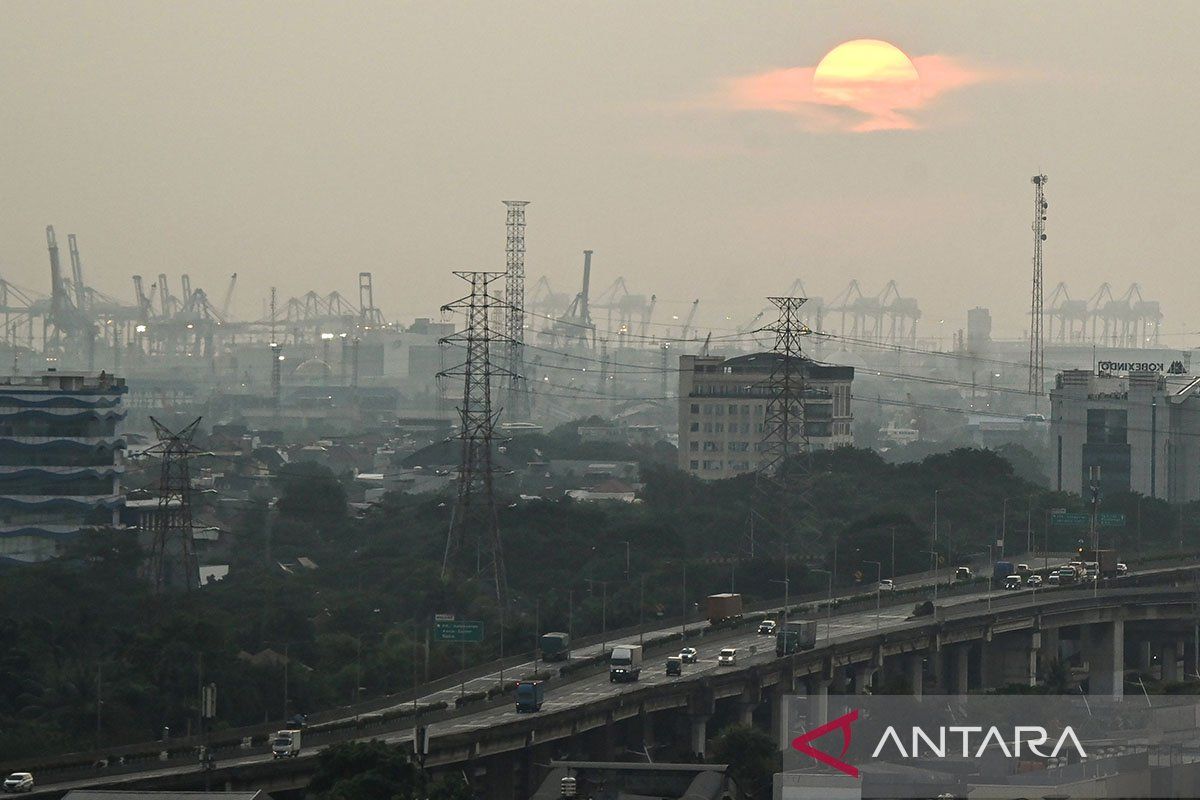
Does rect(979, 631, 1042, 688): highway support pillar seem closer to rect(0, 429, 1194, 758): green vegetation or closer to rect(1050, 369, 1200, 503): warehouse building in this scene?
rect(0, 429, 1194, 758): green vegetation

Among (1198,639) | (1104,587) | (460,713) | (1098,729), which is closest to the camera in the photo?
(1098,729)

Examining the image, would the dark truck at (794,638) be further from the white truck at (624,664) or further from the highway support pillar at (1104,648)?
the highway support pillar at (1104,648)

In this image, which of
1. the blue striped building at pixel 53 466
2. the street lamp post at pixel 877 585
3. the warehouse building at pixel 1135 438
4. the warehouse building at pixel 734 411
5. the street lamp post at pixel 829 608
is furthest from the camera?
the warehouse building at pixel 734 411

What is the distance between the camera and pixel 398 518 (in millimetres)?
74625

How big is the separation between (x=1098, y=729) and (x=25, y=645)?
2327 cm

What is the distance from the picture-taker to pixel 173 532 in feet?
215

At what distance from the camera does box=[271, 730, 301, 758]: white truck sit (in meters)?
30.5

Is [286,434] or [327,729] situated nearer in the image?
[327,729]

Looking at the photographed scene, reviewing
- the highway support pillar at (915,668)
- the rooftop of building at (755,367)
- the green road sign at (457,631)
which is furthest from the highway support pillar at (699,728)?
the rooftop of building at (755,367)

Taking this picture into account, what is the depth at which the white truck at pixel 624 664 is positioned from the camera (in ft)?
131

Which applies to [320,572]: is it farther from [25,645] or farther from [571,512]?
[25,645]

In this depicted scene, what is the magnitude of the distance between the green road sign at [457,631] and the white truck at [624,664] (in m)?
2.53

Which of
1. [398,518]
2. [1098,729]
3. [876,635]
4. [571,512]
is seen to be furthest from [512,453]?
[1098,729]

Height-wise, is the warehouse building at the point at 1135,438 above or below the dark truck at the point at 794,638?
above
